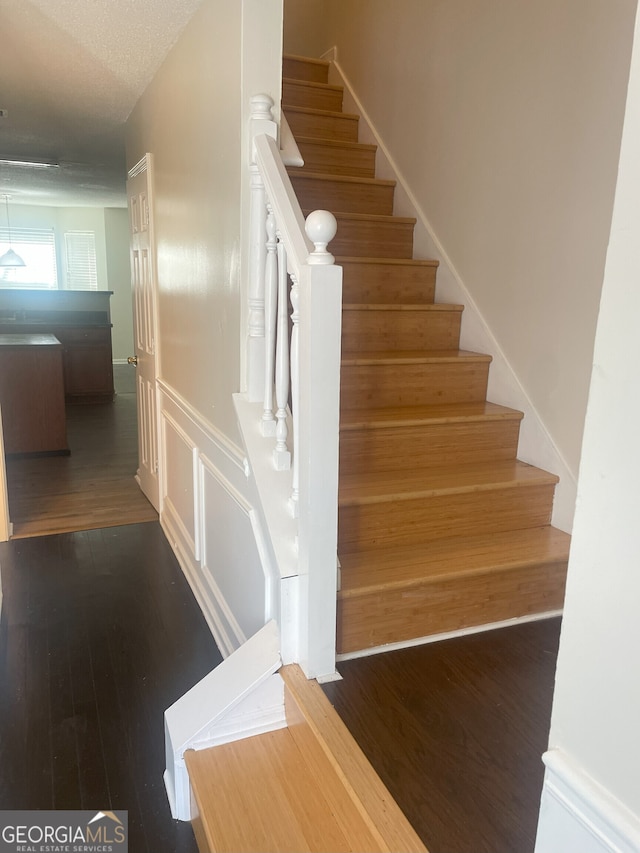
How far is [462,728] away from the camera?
152 centimetres

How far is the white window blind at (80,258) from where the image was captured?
32.0 ft

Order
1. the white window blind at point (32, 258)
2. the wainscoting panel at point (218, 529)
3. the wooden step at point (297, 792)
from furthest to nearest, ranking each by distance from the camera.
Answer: the white window blind at point (32, 258) < the wainscoting panel at point (218, 529) < the wooden step at point (297, 792)

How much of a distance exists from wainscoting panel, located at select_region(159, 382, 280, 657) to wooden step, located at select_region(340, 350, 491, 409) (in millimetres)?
566

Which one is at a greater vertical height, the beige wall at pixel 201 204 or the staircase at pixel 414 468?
the beige wall at pixel 201 204

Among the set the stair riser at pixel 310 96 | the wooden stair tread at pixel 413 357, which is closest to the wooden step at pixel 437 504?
the wooden stair tread at pixel 413 357

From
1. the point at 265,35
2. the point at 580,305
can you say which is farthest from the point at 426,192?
the point at 265,35

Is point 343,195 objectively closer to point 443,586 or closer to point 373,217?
point 373,217

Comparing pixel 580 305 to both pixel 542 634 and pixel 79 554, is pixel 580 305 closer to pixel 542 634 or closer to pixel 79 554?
pixel 542 634

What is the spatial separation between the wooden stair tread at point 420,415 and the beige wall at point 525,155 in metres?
0.16

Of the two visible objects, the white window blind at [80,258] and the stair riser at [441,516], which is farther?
the white window blind at [80,258]

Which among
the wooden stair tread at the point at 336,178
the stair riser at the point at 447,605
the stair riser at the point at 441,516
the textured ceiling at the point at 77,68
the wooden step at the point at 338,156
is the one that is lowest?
the stair riser at the point at 447,605

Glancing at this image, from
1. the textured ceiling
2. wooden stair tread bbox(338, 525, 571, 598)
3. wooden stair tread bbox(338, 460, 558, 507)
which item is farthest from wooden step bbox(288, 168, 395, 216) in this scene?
wooden stair tread bbox(338, 525, 571, 598)

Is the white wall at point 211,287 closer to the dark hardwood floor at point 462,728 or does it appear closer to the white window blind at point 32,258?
the dark hardwood floor at point 462,728

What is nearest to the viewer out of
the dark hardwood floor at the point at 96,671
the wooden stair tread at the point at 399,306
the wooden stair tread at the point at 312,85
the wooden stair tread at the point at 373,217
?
the dark hardwood floor at the point at 96,671
